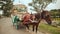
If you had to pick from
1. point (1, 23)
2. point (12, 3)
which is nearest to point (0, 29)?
point (1, 23)

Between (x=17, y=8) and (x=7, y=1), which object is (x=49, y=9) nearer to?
(x=17, y=8)

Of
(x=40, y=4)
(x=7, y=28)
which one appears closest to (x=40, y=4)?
(x=40, y=4)

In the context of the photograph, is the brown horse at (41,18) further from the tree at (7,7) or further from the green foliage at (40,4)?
the tree at (7,7)

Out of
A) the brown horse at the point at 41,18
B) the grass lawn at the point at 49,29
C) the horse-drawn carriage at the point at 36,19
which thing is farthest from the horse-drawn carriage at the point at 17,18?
the grass lawn at the point at 49,29

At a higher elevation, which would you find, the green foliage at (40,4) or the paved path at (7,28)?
the green foliage at (40,4)

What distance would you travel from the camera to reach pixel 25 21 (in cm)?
166

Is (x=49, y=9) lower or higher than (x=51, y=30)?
higher

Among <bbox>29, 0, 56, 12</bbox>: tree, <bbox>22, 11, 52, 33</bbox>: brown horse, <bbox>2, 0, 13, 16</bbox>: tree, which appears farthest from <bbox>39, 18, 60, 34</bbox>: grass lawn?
<bbox>2, 0, 13, 16</bbox>: tree

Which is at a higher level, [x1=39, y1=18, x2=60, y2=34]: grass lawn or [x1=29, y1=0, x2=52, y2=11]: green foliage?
[x1=29, y1=0, x2=52, y2=11]: green foliage

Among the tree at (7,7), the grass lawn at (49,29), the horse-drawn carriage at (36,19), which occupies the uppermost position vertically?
the tree at (7,7)

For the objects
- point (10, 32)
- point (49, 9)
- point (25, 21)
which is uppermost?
point (49, 9)

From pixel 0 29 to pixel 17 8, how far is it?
0.30 metres

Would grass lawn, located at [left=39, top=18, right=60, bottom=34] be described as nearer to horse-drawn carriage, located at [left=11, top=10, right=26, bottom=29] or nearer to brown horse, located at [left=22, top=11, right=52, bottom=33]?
brown horse, located at [left=22, top=11, right=52, bottom=33]

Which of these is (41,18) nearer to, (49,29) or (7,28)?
(49,29)
